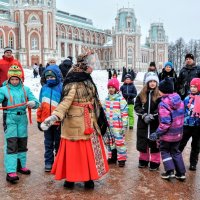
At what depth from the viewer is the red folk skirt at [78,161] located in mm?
4066

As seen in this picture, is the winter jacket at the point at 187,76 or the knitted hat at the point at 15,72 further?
the winter jacket at the point at 187,76

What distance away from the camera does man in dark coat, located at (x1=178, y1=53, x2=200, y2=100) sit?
6324 mm

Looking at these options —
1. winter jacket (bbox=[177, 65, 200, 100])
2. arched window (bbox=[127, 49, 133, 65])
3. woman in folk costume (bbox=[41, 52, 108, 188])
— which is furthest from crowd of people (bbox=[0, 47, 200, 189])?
arched window (bbox=[127, 49, 133, 65])

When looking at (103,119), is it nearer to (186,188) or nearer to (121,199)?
(121,199)

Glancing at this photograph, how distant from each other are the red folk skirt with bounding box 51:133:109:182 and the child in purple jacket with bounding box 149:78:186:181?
1.02 meters

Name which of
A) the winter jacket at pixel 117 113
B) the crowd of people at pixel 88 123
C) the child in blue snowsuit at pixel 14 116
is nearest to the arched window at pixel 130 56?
the crowd of people at pixel 88 123

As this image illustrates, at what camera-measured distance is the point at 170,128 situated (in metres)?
4.57

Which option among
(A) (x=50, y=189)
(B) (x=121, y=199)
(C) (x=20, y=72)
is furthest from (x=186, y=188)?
(C) (x=20, y=72)

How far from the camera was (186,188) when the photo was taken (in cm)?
434

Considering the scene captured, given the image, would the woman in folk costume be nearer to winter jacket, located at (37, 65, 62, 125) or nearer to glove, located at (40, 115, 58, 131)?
glove, located at (40, 115, 58, 131)

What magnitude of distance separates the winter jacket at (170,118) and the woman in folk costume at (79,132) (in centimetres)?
103

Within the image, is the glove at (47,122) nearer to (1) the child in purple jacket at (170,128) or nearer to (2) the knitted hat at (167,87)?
(1) the child in purple jacket at (170,128)

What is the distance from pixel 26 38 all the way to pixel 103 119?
47833 millimetres

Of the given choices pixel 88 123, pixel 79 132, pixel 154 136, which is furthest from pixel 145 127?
pixel 79 132
